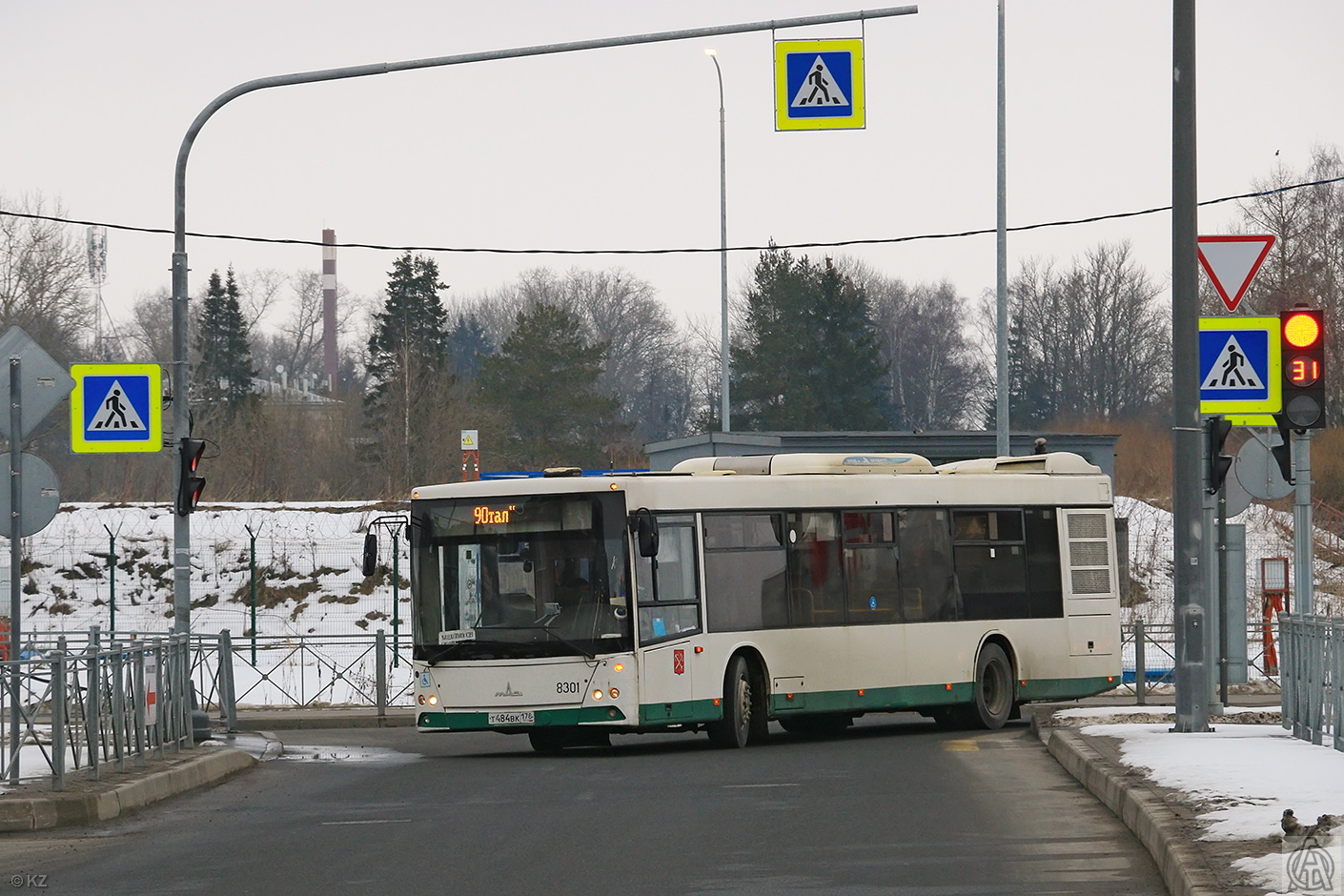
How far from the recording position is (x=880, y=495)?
21203mm

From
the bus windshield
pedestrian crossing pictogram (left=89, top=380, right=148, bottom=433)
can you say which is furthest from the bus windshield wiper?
pedestrian crossing pictogram (left=89, top=380, right=148, bottom=433)

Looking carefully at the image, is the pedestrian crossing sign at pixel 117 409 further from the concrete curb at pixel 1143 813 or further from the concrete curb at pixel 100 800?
the concrete curb at pixel 1143 813

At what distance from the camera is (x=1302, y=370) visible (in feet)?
51.3

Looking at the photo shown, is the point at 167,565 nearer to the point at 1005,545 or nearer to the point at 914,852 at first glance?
the point at 1005,545

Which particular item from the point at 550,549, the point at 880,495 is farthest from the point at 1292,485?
the point at 550,549

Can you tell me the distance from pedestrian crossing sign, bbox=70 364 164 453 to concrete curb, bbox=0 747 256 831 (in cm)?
393

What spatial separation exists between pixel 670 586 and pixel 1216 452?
560 centimetres

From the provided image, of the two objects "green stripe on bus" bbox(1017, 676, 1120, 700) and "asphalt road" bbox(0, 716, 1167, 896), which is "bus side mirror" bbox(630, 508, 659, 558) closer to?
"asphalt road" bbox(0, 716, 1167, 896)

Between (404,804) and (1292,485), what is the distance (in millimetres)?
8901

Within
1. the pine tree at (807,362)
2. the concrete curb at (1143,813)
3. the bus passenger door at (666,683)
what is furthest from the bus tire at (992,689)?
the pine tree at (807,362)

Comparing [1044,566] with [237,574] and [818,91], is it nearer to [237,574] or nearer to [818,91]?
[818,91]

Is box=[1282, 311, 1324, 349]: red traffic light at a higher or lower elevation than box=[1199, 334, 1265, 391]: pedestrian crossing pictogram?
higher

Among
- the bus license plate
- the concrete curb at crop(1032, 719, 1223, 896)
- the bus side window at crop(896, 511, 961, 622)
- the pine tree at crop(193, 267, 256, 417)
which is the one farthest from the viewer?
the pine tree at crop(193, 267, 256, 417)

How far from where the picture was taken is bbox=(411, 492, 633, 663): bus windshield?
60.5 feet
